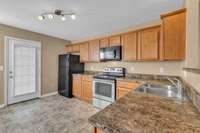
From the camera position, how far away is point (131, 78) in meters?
3.10

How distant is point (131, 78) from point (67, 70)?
2.33m

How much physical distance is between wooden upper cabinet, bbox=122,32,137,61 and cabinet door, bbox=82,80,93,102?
4.76 feet

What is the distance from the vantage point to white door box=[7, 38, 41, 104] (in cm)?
352

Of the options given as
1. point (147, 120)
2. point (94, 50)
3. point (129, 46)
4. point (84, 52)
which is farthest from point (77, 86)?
point (147, 120)

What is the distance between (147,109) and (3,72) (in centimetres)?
392

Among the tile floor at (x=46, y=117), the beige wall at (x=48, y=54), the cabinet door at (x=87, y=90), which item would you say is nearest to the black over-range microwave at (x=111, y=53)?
the cabinet door at (x=87, y=90)

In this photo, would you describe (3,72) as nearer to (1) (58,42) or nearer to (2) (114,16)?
(1) (58,42)

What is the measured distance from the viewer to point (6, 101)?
11.2 feet

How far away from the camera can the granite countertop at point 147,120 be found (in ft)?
2.28

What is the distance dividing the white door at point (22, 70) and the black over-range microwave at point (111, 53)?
7.50 ft

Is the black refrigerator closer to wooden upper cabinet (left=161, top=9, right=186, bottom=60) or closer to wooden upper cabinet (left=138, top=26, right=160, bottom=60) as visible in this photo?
wooden upper cabinet (left=138, top=26, right=160, bottom=60)

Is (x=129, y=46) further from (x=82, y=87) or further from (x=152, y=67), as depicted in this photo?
(x=82, y=87)

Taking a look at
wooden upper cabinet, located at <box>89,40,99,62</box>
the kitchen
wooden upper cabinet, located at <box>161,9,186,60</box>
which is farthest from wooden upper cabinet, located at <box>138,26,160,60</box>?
wooden upper cabinet, located at <box>89,40,99,62</box>

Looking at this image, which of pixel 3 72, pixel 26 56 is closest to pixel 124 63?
pixel 26 56
